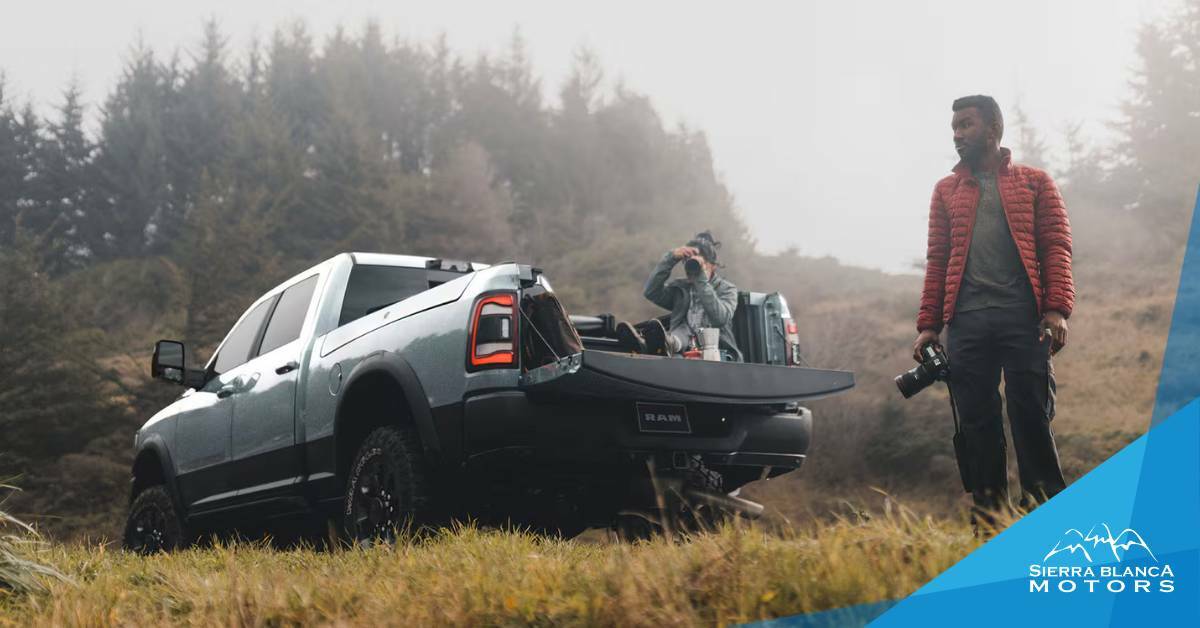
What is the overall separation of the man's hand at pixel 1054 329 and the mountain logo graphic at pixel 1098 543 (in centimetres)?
136

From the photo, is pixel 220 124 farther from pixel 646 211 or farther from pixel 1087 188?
pixel 1087 188

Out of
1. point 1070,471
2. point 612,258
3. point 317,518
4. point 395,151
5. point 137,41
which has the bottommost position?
point 1070,471

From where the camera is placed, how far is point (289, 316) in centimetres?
670

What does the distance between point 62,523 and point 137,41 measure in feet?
139

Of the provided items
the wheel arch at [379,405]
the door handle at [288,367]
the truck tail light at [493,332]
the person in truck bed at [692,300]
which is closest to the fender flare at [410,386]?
the wheel arch at [379,405]

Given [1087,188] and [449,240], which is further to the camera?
[1087,188]

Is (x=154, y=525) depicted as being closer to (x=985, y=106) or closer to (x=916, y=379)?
(x=916, y=379)

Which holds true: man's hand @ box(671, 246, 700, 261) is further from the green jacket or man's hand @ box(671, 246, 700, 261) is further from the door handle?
the door handle

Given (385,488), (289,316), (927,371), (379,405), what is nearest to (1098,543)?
(927,371)

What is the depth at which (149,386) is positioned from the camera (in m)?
19.3

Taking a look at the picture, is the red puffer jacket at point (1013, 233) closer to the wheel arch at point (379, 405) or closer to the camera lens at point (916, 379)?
the camera lens at point (916, 379)

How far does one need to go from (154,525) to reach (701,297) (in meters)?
4.10

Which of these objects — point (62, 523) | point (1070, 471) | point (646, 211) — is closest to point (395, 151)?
point (646, 211)

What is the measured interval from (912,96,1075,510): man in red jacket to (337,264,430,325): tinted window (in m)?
3.02
